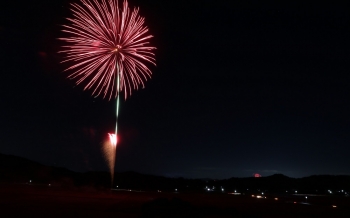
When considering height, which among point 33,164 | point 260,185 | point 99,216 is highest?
point 33,164

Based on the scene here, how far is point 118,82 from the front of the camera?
27.3 m

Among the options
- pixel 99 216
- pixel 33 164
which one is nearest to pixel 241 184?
pixel 33 164

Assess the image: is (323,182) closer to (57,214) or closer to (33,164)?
(33,164)

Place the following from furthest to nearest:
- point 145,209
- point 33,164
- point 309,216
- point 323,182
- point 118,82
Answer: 1. point 33,164
2. point 323,182
3. point 118,82
4. point 309,216
5. point 145,209

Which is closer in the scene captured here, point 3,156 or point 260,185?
point 260,185

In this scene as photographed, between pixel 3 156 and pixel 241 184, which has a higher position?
pixel 3 156

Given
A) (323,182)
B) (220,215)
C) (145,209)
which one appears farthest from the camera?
(323,182)

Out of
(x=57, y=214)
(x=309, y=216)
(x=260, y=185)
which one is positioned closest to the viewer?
(x=57, y=214)

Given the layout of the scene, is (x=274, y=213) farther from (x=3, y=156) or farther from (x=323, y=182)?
(x=3, y=156)

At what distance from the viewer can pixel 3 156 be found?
394ft

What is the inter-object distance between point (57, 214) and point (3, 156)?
111479mm

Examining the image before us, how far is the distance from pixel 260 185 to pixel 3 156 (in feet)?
252

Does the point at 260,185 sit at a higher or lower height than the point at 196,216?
higher

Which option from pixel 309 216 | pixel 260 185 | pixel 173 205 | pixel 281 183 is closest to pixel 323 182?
pixel 281 183
